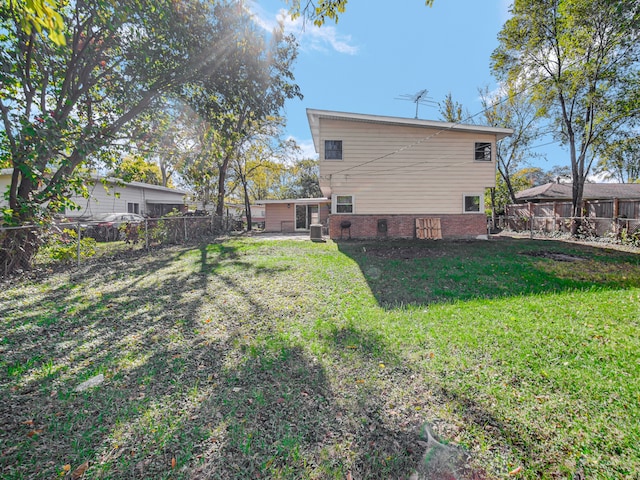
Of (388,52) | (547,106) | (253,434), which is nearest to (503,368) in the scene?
(253,434)

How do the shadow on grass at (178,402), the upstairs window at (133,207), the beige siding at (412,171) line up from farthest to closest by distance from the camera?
the upstairs window at (133,207) → the beige siding at (412,171) → the shadow on grass at (178,402)

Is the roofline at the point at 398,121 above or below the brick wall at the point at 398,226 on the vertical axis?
above

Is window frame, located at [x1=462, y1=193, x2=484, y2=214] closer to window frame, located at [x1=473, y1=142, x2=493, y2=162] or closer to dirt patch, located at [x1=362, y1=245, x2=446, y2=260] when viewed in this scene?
window frame, located at [x1=473, y1=142, x2=493, y2=162]

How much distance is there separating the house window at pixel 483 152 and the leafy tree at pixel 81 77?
1068 centimetres

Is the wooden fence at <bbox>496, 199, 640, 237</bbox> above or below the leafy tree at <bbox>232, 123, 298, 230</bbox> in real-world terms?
below

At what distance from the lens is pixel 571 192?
22.0 metres

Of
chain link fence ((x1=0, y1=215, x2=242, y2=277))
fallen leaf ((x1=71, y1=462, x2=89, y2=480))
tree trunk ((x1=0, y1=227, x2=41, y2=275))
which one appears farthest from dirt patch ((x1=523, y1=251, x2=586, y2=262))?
tree trunk ((x1=0, y1=227, x2=41, y2=275))

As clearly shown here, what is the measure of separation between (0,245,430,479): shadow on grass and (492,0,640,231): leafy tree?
55.4 ft

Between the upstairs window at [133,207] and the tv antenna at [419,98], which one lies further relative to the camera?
the upstairs window at [133,207]

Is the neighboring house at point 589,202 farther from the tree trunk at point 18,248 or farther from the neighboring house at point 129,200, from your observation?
the neighboring house at point 129,200

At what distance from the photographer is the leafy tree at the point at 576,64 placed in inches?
475

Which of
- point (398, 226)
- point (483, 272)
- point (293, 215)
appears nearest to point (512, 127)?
point (398, 226)

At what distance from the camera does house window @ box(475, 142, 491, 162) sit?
12391 mm

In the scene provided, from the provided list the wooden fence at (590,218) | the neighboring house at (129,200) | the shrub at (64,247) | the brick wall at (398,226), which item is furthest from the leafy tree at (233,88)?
the wooden fence at (590,218)
